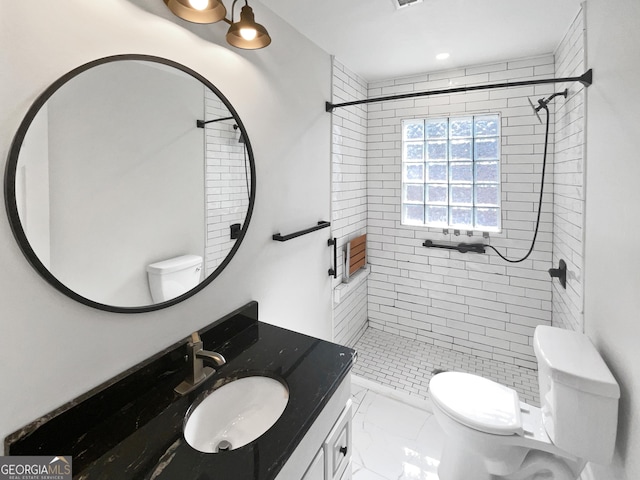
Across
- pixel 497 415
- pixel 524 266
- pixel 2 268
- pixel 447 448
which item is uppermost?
pixel 2 268

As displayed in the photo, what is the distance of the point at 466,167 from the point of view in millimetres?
2820

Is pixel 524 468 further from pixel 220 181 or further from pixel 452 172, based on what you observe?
pixel 452 172

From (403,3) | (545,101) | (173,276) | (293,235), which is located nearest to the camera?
(173,276)

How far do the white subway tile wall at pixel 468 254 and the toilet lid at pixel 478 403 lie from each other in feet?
4.24

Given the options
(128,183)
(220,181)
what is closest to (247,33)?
(220,181)

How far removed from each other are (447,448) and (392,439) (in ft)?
1.50

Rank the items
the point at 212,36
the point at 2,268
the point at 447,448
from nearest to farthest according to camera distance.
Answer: the point at 2,268 → the point at 212,36 → the point at 447,448

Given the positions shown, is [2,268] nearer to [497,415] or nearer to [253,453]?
[253,453]

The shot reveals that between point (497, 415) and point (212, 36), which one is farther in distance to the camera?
point (497, 415)

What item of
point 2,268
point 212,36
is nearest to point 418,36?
point 212,36

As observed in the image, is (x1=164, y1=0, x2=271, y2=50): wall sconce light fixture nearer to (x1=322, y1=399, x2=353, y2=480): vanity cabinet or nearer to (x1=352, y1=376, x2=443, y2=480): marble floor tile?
(x1=322, y1=399, x2=353, y2=480): vanity cabinet

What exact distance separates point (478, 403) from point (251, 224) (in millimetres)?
1445

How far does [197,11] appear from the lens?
1115mm

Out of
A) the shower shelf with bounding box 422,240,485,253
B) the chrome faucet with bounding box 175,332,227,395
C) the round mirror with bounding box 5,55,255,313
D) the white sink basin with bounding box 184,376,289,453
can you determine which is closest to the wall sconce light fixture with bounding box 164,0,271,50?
the round mirror with bounding box 5,55,255,313
